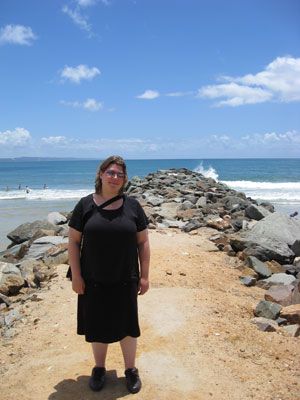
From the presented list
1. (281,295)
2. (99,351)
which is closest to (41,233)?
(281,295)

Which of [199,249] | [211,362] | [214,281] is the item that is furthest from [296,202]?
[211,362]

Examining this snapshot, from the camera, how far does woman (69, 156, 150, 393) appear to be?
12.2 feet

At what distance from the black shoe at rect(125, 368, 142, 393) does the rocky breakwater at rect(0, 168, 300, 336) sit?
6.82ft

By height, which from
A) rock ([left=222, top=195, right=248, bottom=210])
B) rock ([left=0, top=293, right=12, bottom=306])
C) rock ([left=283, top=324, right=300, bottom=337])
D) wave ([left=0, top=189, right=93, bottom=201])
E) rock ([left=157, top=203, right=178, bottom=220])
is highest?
rock ([left=222, top=195, right=248, bottom=210])

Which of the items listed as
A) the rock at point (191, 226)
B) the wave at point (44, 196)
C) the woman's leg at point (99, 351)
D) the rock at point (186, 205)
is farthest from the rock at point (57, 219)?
the wave at point (44, 196)

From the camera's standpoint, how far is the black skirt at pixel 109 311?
381 centimetres

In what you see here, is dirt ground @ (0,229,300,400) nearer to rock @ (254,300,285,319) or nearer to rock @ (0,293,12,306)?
rock @ (254,300,285,319)

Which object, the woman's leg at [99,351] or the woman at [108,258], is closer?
the woman at [108,258]

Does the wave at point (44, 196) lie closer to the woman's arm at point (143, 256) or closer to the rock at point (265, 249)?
the rock at point (265, 249)

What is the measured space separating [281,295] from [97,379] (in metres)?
3.56

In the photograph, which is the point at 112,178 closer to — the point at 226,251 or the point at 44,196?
the point at 226,251

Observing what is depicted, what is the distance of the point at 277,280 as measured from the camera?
7902 millimetres

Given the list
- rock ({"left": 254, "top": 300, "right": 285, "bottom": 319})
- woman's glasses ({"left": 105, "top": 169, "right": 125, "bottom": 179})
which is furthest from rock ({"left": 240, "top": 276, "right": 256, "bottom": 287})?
woman's glasses ({"left": 105, "top": 169, "right": 125, "bottom": 179})

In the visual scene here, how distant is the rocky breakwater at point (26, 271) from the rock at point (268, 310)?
3.01m
